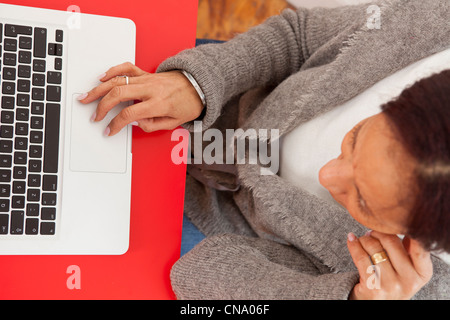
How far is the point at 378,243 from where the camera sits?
22.7 inches

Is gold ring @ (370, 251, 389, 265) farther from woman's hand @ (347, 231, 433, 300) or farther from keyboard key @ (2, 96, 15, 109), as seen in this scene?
keyboard key @ (2, 96, 15, 109)

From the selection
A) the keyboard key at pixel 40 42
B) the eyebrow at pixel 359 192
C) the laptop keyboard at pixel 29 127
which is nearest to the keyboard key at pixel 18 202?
the laptop keyboard at pixel 29 127

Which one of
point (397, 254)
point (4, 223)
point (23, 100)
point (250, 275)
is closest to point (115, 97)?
point (23, 100)

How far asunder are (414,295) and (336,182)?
23 centimetres

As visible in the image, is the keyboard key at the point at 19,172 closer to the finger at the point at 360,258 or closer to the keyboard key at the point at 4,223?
the keyboard key at the point at 4,223

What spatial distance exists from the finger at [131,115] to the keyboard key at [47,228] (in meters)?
0.15

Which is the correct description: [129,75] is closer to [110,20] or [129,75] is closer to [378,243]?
[110,20]

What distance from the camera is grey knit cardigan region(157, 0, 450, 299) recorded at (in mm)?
640

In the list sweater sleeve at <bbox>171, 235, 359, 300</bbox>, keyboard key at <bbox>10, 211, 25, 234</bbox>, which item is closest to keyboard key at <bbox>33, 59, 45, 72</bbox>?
keyboard key at <bbox>10, 211, 25, 234</bbox>

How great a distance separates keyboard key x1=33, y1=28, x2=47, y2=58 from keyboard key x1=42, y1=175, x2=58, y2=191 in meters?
0.17

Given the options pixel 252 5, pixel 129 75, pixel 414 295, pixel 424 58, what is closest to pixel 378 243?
pixel 414 295

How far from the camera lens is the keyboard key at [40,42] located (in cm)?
59

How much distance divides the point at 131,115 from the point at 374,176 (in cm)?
34

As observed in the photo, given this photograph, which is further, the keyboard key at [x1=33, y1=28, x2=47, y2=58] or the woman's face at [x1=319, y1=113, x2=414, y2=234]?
the keyboard key at [x1=33, y1=28, x2=47, y2=58]
